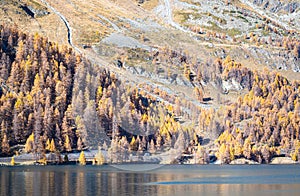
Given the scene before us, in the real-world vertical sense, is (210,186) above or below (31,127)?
below

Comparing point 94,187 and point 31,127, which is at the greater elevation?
point 31,127

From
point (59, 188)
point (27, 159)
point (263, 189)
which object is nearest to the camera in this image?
point (59, 188)

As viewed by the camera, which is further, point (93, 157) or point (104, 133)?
point (104, 133)

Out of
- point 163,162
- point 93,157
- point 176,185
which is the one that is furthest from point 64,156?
point 176,185

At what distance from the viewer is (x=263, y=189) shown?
93312mm

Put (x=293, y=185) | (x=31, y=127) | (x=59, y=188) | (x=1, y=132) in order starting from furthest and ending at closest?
(x=31, y=127) → (x=1, y=132) → (x=293, y=185) → (x=59, y=188)

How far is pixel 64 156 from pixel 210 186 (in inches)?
3687

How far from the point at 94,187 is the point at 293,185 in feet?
126

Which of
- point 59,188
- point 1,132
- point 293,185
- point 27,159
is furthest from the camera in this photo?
point 1,132

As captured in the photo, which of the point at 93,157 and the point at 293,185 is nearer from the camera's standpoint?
the point at 293,185

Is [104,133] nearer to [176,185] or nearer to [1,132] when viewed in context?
[1,132]

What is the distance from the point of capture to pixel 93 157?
18375 centimetres

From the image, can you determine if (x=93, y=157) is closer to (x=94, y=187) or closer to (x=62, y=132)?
(x=62, y=132)

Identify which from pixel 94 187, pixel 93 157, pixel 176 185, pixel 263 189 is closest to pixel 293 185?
pixel 263 189
